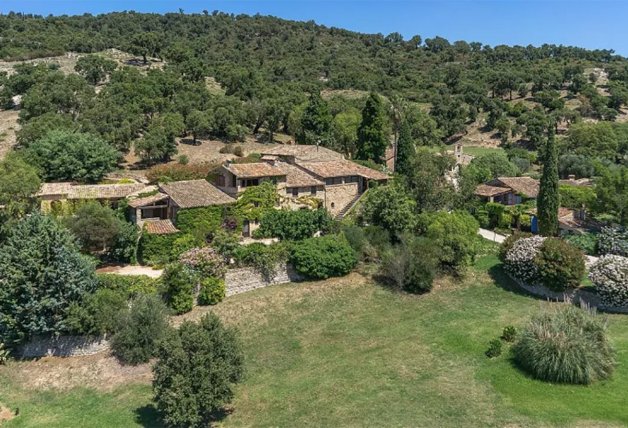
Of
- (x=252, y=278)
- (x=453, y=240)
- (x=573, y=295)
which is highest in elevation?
(x=453, y=240)

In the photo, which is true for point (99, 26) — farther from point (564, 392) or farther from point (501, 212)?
point (564, 392)

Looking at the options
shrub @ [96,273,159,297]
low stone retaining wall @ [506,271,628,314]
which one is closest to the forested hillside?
low stone retaining wall @ [506,271,628,314]

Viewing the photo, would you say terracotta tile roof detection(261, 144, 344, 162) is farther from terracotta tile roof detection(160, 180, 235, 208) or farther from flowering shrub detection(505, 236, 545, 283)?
flowering shrub detection(505, 236, 545, 283)

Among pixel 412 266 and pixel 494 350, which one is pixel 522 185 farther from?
pixel 494 350

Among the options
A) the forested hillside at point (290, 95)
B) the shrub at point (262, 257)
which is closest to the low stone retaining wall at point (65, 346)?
the shrub at point (262, 257)

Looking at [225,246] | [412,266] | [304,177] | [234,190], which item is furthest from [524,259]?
[234,190]

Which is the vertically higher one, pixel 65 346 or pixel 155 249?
pixel 155 249

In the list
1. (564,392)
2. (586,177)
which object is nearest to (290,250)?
(564,392)
